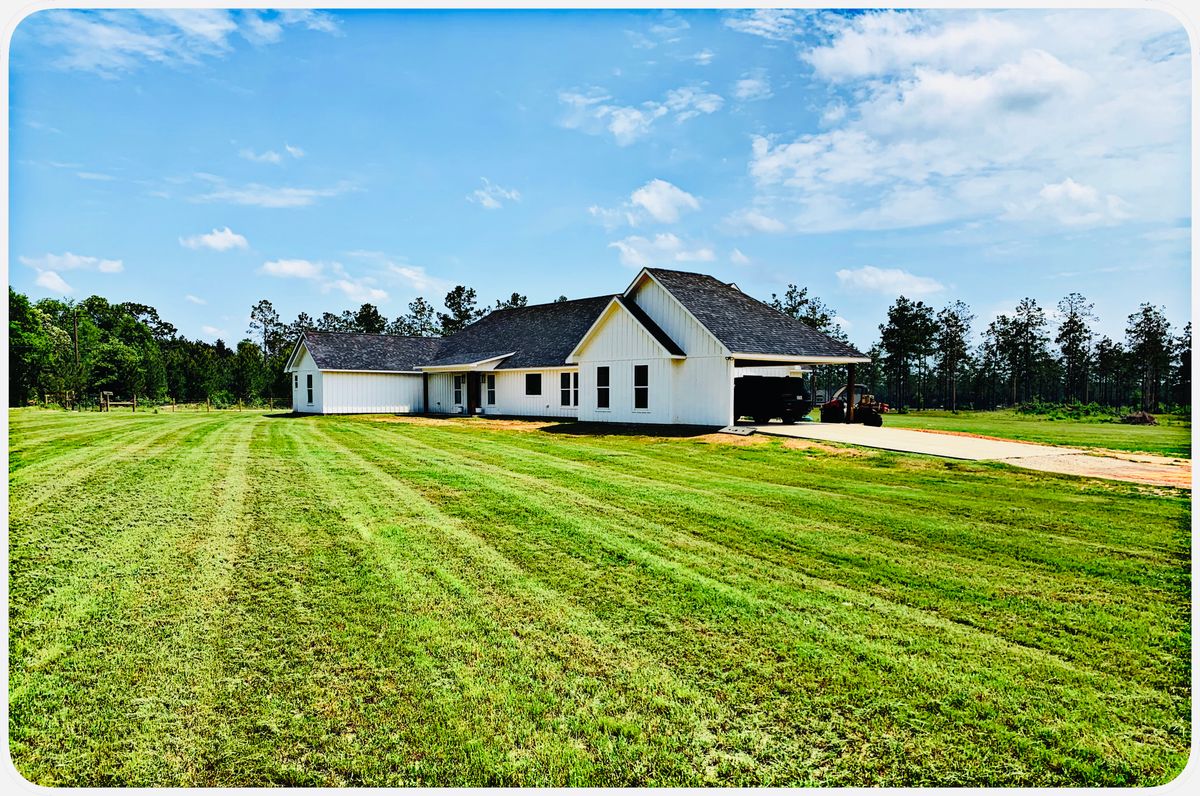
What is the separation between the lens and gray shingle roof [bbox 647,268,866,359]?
2078 cm

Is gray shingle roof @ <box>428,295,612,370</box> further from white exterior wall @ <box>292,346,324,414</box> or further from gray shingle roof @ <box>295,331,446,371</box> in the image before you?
white exterior wall @ <box>292,346,324,414</box>

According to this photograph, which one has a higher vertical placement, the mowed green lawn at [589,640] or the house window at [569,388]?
the house window at [569,388]

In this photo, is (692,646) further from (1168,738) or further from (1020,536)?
(1020,536)

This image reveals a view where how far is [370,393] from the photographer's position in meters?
35.5

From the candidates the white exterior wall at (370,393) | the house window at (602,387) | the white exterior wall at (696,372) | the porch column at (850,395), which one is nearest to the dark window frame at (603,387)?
the house window at (602,387)

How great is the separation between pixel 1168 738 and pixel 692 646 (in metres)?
2.25

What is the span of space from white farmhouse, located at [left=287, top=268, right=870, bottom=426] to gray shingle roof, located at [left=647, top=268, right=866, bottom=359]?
0.20ft

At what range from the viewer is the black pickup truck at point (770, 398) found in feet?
72.8

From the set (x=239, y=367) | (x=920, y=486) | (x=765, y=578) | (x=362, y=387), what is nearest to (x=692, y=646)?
(x=765, y=578)

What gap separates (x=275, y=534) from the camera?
6547 millimetres

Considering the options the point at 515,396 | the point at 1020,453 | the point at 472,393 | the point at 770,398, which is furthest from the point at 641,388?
the point at 472,393

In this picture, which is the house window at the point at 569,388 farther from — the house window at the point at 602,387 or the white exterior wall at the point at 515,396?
the house window at the point at 602,387

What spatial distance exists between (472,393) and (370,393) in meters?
6.46

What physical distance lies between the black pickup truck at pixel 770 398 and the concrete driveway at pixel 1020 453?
189 cm
